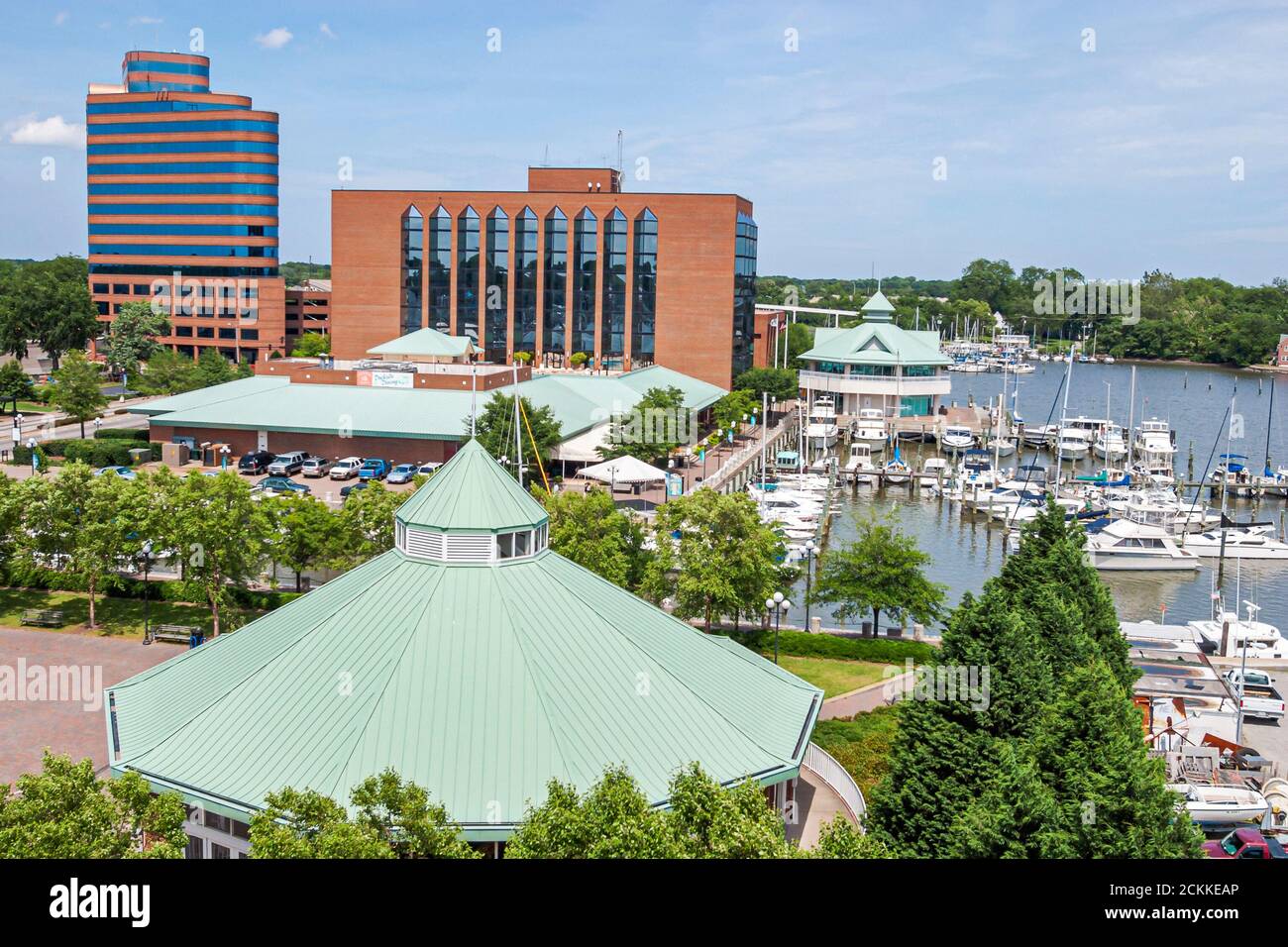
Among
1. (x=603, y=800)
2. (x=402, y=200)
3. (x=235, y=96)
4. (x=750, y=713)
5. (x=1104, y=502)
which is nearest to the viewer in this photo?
(x=603, y=800)

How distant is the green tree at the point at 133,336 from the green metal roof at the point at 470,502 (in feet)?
295

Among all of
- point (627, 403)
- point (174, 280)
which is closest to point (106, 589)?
point (627, 403)

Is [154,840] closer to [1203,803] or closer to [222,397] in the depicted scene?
[1203,803]

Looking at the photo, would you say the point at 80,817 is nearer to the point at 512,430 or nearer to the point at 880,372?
the point at 512,430

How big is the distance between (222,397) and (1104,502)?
56.4 meters

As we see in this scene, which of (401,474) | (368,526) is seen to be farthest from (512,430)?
(368,526)

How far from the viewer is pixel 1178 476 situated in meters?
91.4

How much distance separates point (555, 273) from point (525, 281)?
2.62 m

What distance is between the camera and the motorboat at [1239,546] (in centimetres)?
6669

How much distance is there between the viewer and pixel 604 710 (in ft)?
82.3

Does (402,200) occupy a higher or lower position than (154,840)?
higher

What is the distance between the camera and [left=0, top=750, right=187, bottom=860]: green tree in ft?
52.5

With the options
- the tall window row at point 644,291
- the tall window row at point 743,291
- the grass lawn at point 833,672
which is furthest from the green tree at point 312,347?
the grass lawn at point 833,672

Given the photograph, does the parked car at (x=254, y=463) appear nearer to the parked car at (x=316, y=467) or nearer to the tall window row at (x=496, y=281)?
the parked car at (x=316, y=467)
